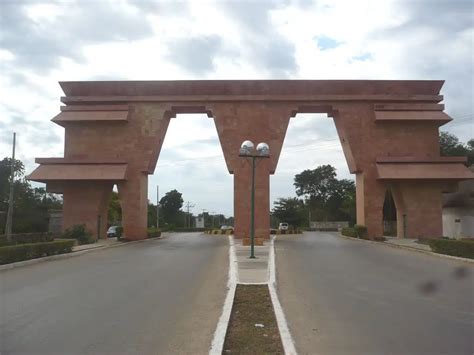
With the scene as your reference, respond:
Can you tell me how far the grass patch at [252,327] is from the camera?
6.57 m

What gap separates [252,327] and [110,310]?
2.63 metres

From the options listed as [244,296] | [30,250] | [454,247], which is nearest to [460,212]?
[454,247]

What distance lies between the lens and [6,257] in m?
16.9

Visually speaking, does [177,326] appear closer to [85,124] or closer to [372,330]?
[372,330]

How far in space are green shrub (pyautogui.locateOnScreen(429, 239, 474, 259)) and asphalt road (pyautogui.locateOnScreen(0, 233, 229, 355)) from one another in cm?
997

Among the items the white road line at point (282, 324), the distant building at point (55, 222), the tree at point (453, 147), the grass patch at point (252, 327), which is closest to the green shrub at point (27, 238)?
the white road line at point (282, 324)

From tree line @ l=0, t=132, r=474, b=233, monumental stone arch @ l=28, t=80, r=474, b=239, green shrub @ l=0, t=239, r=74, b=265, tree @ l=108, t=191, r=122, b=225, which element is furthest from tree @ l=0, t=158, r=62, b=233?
green shrub @ l=0, t=239, r=74, b=265

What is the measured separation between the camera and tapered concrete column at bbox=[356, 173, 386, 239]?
34.7 m

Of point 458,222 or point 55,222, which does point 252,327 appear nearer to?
point 458,222

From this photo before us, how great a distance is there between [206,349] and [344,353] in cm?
174

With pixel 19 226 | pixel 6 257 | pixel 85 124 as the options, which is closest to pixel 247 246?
pixel 6 257

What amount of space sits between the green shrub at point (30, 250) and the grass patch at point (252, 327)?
983 cm

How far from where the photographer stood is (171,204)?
9531cm

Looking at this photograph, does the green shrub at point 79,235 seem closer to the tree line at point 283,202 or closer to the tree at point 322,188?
the tree line at point 283,202
